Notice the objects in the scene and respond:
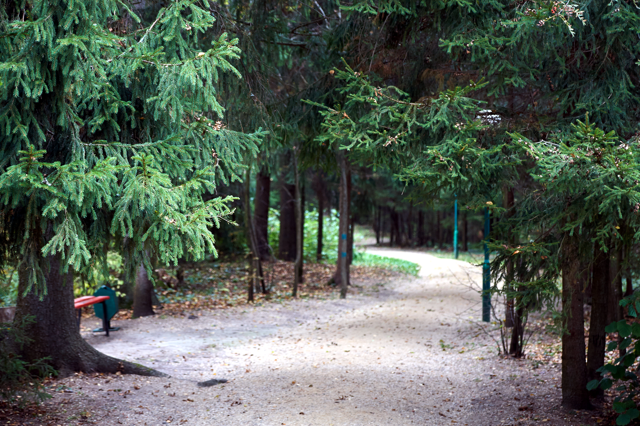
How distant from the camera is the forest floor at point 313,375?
572 centimetres

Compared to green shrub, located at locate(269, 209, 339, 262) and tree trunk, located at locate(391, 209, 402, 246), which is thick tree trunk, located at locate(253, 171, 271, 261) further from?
tree trunk, located at locate(391, 209, 402, 246)

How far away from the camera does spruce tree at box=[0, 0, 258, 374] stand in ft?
11.0

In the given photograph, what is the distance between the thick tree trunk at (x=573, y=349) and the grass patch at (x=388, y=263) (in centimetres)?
1484

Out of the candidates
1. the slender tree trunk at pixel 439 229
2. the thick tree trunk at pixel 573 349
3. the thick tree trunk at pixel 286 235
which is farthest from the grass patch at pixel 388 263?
the thick tree trunk at pixel 573 349

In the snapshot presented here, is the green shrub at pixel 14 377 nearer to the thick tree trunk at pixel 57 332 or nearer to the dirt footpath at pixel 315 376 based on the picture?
the dirt footpath at pixel 315 376

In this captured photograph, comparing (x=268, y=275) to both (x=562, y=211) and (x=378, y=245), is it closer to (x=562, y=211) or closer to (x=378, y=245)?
(x=562, y=211)

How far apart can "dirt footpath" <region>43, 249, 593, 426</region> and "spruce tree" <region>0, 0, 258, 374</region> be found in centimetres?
248

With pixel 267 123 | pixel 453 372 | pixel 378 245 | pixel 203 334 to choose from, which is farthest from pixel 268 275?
pixel 378 245

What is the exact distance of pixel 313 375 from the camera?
24.7 feet

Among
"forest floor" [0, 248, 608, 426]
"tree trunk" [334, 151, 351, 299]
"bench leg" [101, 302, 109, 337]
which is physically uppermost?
"tree trunk" [334, 151, 351, 299]

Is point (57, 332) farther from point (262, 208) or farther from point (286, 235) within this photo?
point (286, 235)

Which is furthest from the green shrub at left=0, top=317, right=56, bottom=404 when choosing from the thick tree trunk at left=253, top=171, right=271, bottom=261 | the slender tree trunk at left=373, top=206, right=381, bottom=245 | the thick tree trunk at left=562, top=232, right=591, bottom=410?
the slender tree trunk at left=373, top=206, right=381, bottom=245

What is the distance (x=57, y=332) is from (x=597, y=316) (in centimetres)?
667

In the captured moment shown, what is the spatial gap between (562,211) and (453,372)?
391 cm
